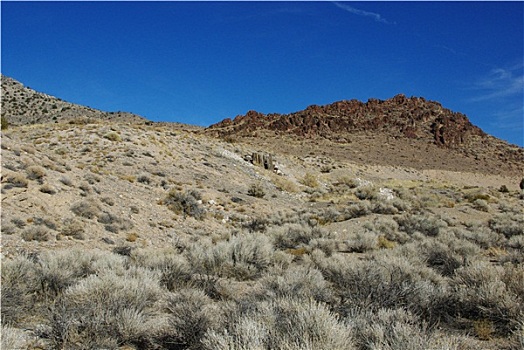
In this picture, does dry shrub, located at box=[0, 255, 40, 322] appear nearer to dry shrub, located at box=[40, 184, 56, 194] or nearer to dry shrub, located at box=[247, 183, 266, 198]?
dry shrub, located at box=[40, 184, 56, 194]

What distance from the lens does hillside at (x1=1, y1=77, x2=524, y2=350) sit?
12.6ft

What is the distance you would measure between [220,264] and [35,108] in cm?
6379

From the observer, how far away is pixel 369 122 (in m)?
81.5

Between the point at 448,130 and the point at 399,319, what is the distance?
3419 inches

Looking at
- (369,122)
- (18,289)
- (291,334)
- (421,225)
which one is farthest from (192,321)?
(369,122)

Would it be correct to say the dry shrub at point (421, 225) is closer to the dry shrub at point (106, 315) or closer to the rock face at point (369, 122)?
the dry shrub at point (106, 315)

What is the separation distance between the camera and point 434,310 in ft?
16.3

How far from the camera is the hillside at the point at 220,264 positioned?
383 centimetres

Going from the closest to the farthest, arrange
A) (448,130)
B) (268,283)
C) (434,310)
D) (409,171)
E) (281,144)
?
(434,310)
(268,283)
(409,171)
(281,144)
(448,130)

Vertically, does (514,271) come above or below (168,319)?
above

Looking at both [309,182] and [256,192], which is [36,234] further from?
[309,182]

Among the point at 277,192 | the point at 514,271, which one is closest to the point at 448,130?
the point at 277,192

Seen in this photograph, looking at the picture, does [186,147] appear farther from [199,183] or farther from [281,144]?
[281,144]

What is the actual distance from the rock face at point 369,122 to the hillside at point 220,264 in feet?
172
